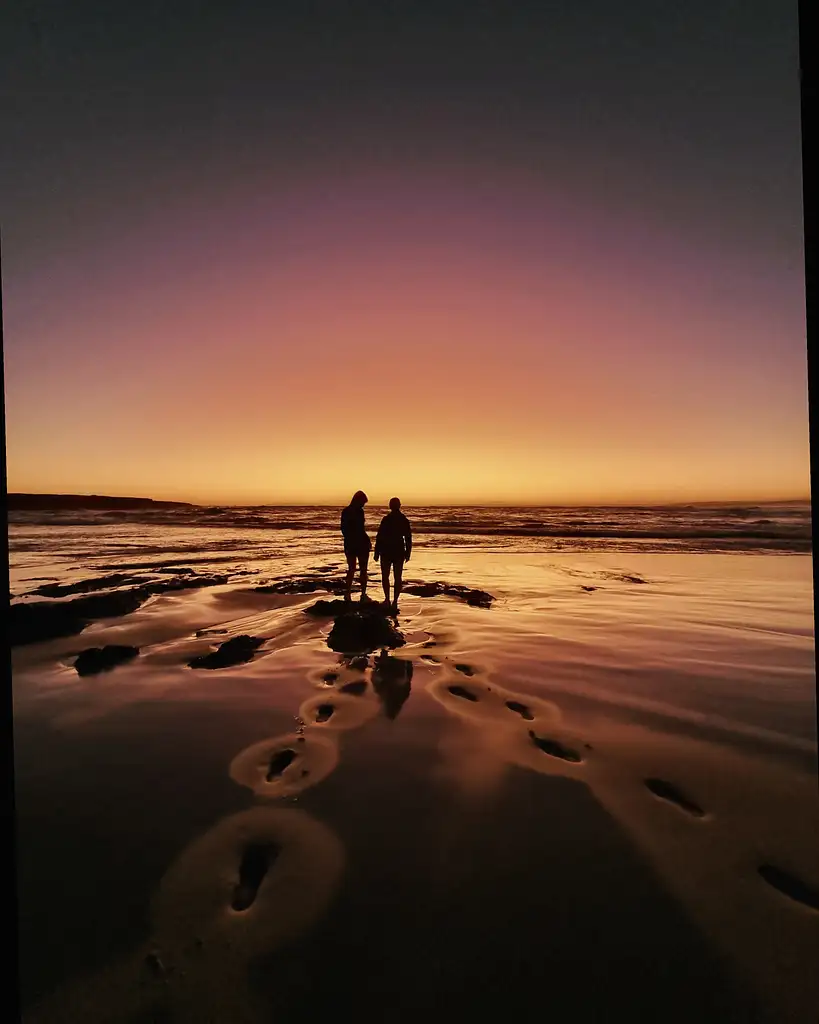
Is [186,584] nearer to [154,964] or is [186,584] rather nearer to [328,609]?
[328,609]

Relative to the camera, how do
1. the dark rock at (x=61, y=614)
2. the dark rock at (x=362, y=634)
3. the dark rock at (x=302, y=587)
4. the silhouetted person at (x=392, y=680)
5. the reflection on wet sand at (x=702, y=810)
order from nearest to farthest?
the reflection on wet sand at (x=702, y=810) → the silhouetted person at (x=392, y=680) → the dark rock at (x=362, y=634) → the dark rock at (x=61, y=614) → the dark rock at (x=302, y=587)

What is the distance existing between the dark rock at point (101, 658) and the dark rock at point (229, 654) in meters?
0.86

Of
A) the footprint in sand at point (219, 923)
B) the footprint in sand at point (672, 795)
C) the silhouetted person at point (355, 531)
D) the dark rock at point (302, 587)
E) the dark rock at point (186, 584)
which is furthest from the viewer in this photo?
the dark rock at point (302, 587)

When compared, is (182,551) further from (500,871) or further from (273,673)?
(500,871)

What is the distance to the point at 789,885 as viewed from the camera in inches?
109

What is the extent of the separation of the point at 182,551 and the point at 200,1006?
21.2 m

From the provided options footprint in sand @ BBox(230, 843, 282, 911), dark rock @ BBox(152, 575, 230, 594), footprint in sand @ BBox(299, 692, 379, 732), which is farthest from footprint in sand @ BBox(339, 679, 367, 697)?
dark rock @ BBox(152, 575, 230, 594)

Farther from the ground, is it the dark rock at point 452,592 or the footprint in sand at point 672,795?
the dark rock at point 452,592

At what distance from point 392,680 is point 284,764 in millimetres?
2125

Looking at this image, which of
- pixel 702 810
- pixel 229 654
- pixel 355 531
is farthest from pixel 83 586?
pixel 702 810

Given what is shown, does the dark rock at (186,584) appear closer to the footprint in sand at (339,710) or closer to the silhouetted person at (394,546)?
the silhouetted person at (394,546)

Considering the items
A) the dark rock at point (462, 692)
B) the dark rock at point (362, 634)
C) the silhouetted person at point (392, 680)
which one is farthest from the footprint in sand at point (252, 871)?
the dark rock at point (362, 634)

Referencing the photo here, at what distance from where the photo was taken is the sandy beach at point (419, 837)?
227 cm

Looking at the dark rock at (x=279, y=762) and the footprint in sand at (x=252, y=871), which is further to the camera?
the dark rock at (x=279, y=762)
